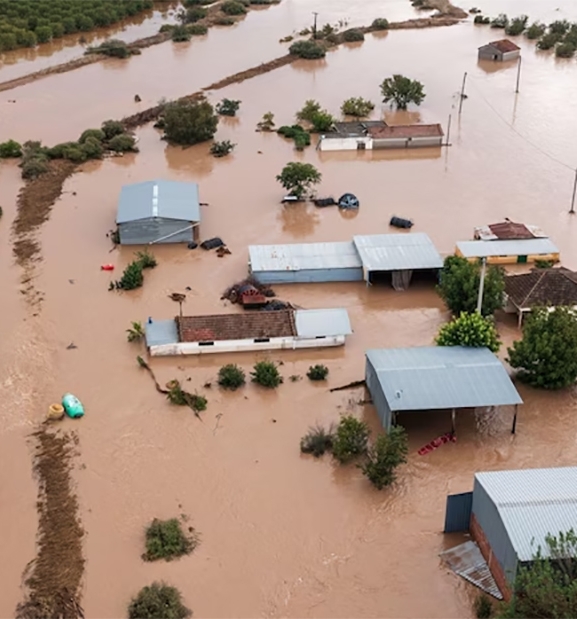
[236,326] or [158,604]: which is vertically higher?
[236,326]

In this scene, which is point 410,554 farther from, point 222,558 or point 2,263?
point 2,263

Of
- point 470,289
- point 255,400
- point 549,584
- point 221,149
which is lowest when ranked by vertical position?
point 255,400

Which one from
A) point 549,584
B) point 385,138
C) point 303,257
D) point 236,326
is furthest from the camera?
point 385,138

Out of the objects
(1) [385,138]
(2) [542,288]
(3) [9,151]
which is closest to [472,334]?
(2) [542,288]

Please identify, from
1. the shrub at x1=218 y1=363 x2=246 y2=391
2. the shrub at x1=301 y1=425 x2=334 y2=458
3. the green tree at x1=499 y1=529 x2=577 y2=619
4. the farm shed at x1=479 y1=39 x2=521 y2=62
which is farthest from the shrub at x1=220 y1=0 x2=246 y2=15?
the green tree at x1=499 y1=529 x2=577 y2=619

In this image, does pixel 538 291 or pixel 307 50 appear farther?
pixel 307 50

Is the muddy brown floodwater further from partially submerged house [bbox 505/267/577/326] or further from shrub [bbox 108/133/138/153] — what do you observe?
partially submerged house [bbox 505/267/577/326]

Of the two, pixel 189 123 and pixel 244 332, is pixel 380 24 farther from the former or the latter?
pixel 244 332

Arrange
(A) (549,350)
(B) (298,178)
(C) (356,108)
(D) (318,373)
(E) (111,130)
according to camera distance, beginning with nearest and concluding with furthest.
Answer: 1. (A) (549,350)
2. (D) (318,373)
3. (B) (298,178)
4. (E) (111,130)
5. (C) (356,108)
